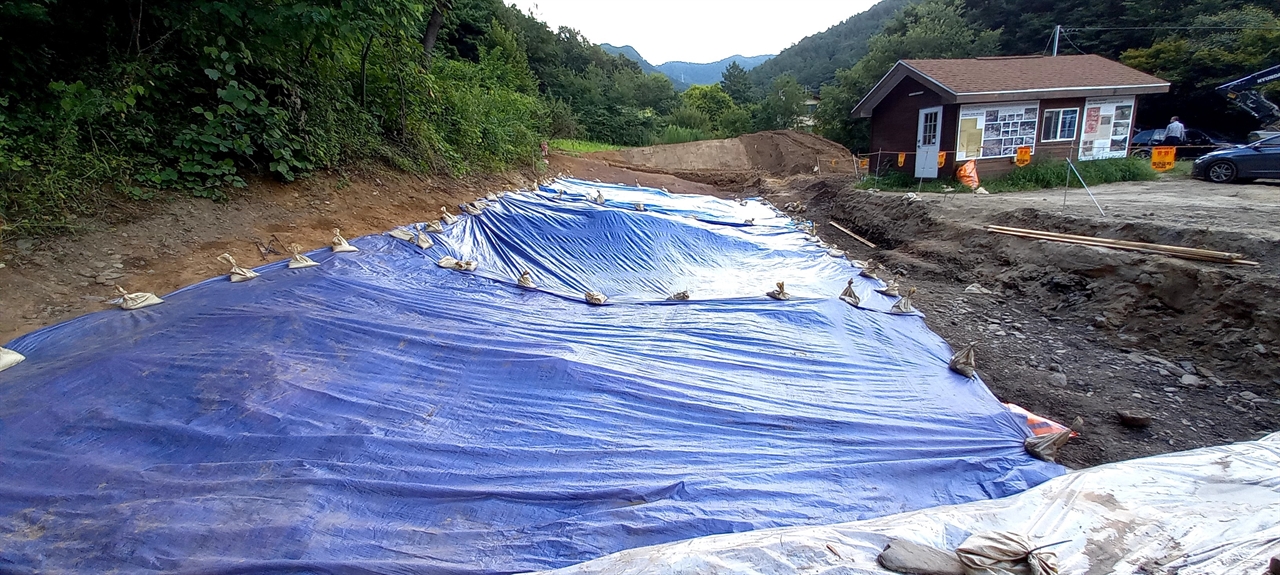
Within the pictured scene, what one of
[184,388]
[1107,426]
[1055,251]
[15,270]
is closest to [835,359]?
[1107,426]

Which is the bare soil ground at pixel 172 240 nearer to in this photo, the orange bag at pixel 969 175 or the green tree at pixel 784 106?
the orange bag at pixel 969 175

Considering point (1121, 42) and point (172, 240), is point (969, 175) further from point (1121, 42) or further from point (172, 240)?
point (1121, 42)

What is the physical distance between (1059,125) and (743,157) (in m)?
12.1

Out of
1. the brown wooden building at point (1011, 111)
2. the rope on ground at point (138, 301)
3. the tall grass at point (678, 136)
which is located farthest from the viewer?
the tall grass at point (678, 136)

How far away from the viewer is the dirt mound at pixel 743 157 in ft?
64.4

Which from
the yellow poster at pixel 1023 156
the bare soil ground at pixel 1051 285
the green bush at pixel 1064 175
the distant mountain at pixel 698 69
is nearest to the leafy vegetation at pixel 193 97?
the bare soil ground at pixel 1051 285

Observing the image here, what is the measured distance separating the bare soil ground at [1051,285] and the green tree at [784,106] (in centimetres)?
2192

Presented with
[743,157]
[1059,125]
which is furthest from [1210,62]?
[743,157]

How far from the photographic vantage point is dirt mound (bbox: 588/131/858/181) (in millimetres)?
19641

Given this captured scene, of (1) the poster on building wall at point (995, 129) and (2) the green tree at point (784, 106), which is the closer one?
(1) the poster on building wall at point (995, 129)

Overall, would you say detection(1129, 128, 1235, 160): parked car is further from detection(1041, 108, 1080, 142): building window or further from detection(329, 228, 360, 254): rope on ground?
detection(329, 228, 360, 254): rope on ground

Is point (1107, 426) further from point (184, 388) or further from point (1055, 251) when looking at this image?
point (184, 388)

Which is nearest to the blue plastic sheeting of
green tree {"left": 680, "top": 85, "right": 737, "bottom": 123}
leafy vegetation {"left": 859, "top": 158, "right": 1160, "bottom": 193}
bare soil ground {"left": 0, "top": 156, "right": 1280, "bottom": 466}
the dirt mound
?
bare soil ground {"left": 0, "top": 156, "right": 1280, "bottom": 466}

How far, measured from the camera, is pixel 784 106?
28.2 metres
